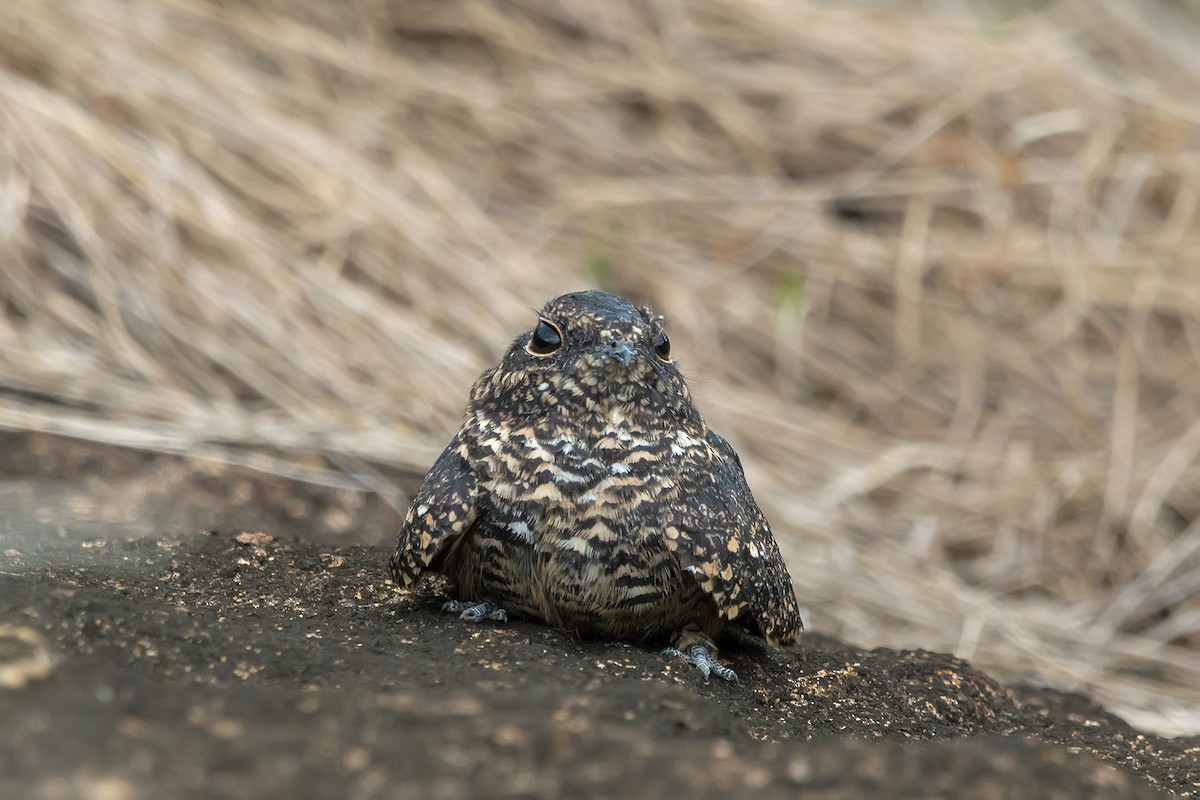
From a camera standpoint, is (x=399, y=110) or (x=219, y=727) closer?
(x=219, y=727)

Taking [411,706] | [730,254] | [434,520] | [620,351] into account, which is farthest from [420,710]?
[730,254]

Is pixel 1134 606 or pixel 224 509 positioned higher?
pixel 1134 606

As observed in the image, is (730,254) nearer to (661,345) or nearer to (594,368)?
(661,345)

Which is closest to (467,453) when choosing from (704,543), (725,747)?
(704,543)

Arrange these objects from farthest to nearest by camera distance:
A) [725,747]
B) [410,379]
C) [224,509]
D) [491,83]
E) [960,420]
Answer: [491,83]
[960,420]
[410,379]
[224,509]
[725,747]

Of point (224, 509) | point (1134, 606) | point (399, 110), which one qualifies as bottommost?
point (224, 509)

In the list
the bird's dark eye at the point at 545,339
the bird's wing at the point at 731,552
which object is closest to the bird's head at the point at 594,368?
the bird's dark eye at the point at 545,339

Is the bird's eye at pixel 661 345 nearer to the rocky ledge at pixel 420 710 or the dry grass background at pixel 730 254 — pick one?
the rocky ledge at pixel 420 710

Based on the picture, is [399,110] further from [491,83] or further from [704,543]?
[704,543]
